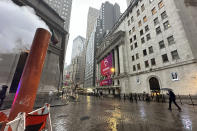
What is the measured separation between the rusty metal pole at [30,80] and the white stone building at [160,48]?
22.3 metres

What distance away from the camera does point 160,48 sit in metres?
21.3

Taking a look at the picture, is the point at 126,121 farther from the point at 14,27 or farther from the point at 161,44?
the point at 161,44

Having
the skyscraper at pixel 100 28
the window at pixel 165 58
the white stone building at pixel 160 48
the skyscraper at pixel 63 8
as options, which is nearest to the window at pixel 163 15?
the white stone building at pixel 160 48

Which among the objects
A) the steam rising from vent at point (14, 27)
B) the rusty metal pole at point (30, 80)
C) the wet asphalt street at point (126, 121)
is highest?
the steam rising from vent at point (14, 27)

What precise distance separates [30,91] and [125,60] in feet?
106

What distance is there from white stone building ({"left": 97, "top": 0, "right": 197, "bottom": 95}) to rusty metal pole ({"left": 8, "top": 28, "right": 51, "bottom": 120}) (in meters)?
22.3

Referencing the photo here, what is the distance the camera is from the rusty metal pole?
2756mm

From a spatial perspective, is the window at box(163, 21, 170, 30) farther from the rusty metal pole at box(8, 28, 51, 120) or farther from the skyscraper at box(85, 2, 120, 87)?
the skyscraper at box(85, 2, 120, 87)

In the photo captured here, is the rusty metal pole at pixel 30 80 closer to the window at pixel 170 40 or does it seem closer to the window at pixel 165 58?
the window at pixel 165 58

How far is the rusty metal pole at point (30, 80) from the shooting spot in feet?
9.04

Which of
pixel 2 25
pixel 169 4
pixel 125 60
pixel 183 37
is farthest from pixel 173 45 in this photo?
pixel 2 25

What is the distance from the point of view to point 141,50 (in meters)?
26.4

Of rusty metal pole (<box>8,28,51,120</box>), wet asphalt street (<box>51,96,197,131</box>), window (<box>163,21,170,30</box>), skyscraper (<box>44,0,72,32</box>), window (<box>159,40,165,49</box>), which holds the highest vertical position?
skyscraper (<box>44,0,72,32</box>)

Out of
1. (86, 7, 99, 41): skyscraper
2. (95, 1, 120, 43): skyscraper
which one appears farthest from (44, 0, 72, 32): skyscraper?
(86, 7, 99, 41): skyscraper
